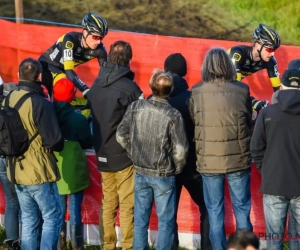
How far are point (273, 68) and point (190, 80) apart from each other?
2.90 metres

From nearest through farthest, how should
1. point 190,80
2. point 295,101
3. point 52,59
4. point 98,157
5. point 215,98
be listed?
point 295,101 → point 215,98 → point 98,157 → point 52,59 → point 190,80

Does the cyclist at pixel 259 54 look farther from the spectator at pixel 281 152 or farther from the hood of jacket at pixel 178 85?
the spectator at pixel 281 152

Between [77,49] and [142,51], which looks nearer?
[77,49]

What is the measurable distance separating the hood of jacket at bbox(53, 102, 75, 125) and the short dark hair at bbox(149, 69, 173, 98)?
1.11 meters

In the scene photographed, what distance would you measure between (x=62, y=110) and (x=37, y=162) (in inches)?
30.8

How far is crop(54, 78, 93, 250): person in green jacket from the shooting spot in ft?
25.6

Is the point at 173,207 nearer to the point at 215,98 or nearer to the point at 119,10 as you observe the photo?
the point at 215,98

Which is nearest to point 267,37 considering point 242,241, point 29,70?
point 29,70

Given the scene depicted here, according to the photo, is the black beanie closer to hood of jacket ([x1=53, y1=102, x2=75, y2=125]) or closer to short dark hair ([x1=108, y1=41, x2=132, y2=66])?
short dark hair ([x1=108, y1=41, x2=132, y2=66])

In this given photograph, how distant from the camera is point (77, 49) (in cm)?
1026

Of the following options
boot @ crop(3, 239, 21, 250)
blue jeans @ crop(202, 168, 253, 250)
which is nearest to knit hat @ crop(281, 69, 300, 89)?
blue jeans @ crop(202, 168, 253, 250)

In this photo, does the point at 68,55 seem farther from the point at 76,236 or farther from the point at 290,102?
the point at 290,102

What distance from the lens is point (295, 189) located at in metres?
6.82

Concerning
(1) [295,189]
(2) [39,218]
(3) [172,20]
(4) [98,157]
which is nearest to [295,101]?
(1) [295,189]
